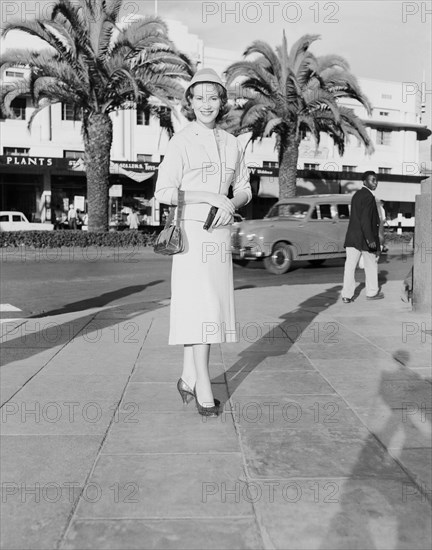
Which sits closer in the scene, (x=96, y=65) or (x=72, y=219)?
(x=96, y=65)

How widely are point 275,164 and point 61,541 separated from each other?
41.1 metres

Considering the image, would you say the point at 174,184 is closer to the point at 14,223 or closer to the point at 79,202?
the point at 14,223

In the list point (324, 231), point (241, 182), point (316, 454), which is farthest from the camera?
point (324, 231)

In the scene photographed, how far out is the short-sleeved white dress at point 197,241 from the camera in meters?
3.71

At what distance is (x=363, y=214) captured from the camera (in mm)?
8797

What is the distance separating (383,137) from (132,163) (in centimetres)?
2227

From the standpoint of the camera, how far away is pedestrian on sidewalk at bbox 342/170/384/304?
872 centimetres

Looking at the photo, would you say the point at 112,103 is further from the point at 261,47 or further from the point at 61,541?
the point at 61,541

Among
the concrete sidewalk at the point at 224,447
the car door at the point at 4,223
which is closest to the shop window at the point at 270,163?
the car door at the point at 4,223

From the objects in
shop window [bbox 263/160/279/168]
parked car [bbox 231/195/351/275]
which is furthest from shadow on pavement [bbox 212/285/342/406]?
shop window [bbox 263/160/279/168]

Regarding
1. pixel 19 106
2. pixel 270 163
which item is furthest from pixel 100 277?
pixel 270 163

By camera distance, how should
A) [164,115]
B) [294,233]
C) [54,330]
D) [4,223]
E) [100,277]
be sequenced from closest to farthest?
[54,330], [100,277], [294,233], [164,115], [4,223]

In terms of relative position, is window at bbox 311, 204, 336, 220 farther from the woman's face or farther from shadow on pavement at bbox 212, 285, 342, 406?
the woman's face

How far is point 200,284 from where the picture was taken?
373 centimetres
